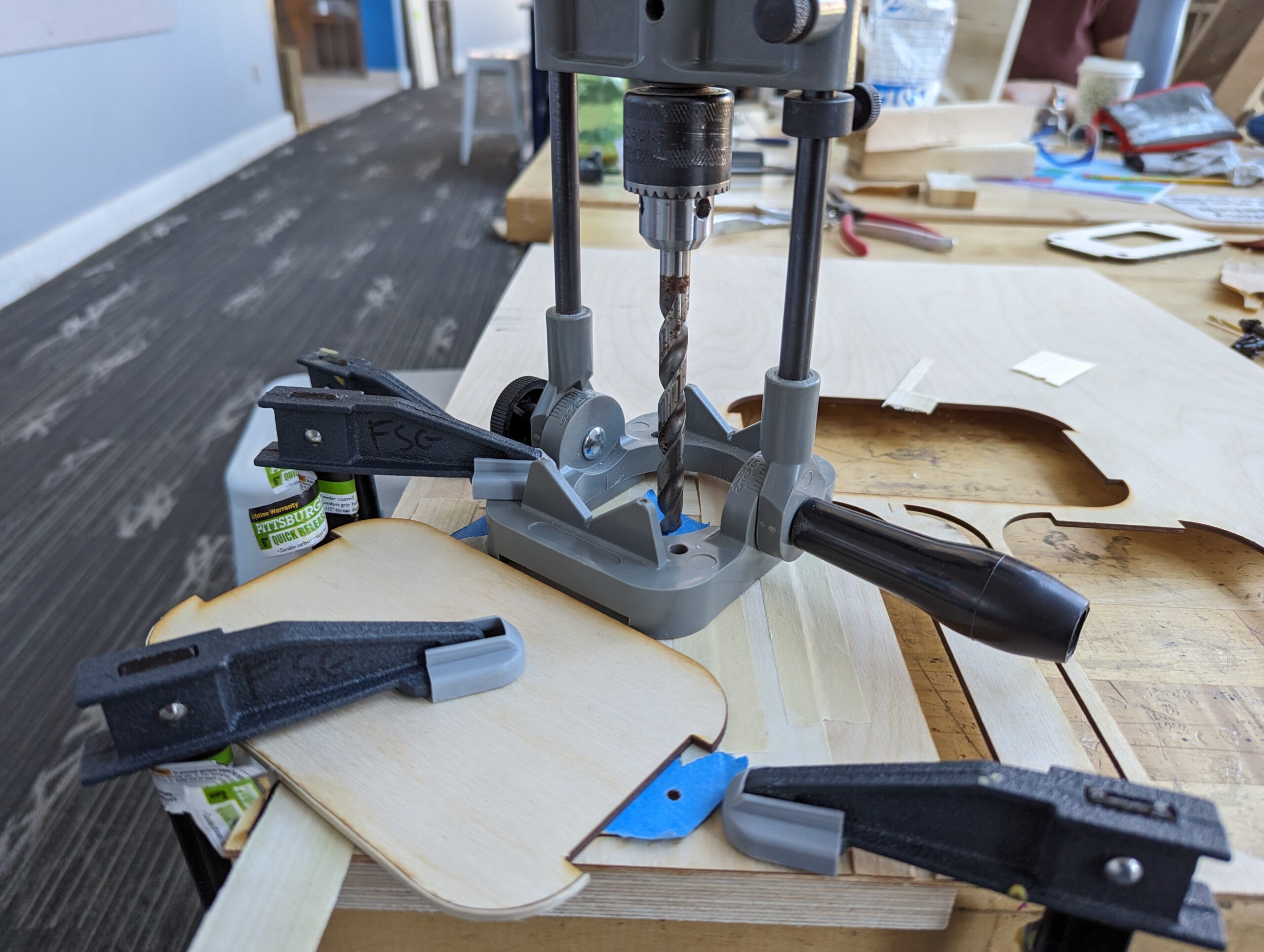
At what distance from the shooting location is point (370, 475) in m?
0.60

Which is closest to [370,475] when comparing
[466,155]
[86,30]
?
[86,30]

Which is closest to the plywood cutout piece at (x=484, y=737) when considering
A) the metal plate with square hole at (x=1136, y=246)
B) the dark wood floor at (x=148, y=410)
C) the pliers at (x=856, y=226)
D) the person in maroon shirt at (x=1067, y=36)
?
the dark wood floor at (x=148, y=410)

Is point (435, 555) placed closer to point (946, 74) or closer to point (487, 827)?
point (487, 827)

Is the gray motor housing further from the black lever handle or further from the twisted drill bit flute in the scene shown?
the black lever handle

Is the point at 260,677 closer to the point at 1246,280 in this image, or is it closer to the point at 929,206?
the point at 1246,280

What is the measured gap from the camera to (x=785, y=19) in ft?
1.20

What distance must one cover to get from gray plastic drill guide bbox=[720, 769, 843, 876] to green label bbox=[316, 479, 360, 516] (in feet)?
1.15

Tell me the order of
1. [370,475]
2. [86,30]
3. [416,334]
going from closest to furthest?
1. [370,475]
2. [416,334]
3. [86,30]

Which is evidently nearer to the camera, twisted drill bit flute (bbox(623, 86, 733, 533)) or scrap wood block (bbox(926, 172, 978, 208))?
twisted drill bit flute (bbox(623, 86, 733, 533))

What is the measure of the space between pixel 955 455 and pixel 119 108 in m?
3.71

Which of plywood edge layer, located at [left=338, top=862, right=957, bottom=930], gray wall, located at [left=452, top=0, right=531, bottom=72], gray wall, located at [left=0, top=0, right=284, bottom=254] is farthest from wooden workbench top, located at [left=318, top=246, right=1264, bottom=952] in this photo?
gray wall, located at [left=452, top=0, right=531, bottom=72]

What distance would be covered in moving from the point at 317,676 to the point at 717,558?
9.0 inches

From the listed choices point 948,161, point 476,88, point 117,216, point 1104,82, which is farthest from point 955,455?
point 476,88

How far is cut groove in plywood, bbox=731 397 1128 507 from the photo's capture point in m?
0.74
